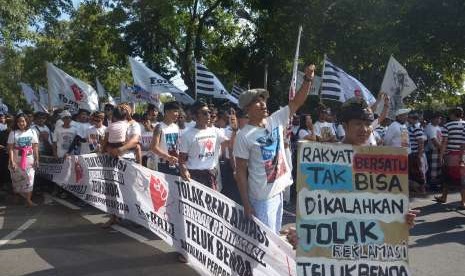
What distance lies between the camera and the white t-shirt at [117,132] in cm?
791

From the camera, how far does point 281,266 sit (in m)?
4.46

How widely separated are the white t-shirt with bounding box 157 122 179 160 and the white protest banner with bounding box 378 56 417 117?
14.5ft

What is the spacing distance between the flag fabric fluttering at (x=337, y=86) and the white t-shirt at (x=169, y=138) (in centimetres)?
363

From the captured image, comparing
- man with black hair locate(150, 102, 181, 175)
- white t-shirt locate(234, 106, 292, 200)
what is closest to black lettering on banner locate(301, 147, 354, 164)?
white t-shirt locate(234, 106, 292, 200)

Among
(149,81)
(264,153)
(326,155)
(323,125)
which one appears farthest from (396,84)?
(326,155)

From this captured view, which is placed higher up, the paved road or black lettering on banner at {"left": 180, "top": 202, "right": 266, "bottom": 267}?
black lettering on banner at {"left": 180, "top": 202, "right": 266, "bottom": 267}

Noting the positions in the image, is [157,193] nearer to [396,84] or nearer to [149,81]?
[396,84]

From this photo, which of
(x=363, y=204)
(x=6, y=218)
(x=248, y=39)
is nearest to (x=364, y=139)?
(x=363, y=204)

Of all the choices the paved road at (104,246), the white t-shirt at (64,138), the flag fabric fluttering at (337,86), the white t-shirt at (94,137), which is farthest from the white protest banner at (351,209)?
the white t-shirt at (64,138)

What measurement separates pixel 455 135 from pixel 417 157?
163 cm

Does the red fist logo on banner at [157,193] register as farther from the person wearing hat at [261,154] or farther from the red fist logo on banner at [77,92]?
the red fist logo on banner at [77,92]

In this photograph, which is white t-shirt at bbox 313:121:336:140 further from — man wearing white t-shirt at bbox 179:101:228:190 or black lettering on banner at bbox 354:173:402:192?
black lettering on banner at bbox 354:173:402:192

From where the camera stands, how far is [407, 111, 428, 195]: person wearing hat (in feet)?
39.2

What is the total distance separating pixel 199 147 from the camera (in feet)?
20.7
